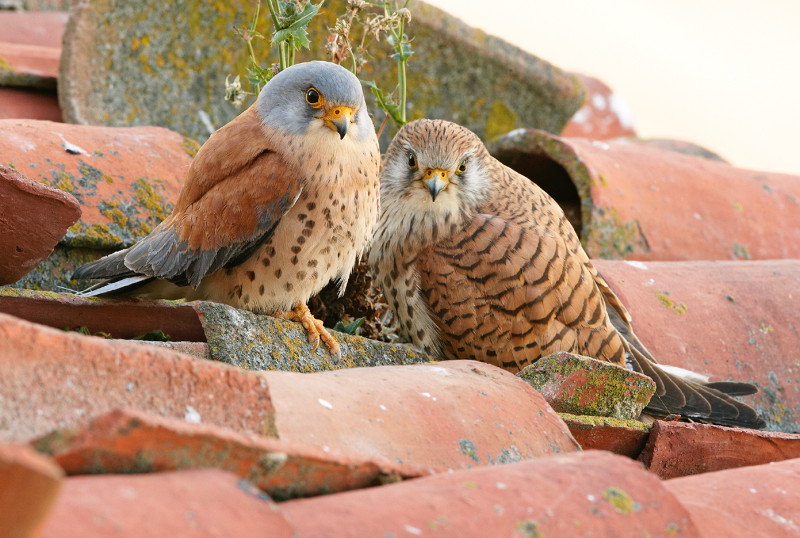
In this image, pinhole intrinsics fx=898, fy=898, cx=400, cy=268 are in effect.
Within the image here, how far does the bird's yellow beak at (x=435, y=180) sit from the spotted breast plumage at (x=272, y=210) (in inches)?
13.9

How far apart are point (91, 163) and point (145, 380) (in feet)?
5.94

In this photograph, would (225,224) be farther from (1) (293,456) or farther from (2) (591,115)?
(2) (591,115)

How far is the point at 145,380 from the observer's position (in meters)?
1.09

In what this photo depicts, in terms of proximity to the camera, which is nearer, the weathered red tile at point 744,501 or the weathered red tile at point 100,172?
the weathered red tile at point 744,501

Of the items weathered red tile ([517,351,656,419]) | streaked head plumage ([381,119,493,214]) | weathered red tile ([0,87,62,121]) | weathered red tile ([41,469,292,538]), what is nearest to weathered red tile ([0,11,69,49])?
weathered red tile ([0,87,62,121])

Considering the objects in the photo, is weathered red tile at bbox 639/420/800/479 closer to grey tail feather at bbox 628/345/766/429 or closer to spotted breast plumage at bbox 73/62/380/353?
grey tail feather at bbox 628/345/766/429

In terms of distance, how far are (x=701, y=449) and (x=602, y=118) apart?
6319 millimetres

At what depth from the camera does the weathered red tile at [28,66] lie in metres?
3.98

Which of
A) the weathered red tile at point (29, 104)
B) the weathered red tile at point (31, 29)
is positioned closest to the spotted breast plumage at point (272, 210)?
the weathered red tile at point (29, 104)

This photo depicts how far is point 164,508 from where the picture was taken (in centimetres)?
83

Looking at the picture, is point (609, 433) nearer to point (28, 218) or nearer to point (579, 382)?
point (579, 382)

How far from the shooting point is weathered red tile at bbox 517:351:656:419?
2064mm

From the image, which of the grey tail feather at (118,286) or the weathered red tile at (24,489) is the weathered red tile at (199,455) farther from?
the grey tail feather at (118,286)

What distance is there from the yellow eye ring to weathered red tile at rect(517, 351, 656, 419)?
95 cm
